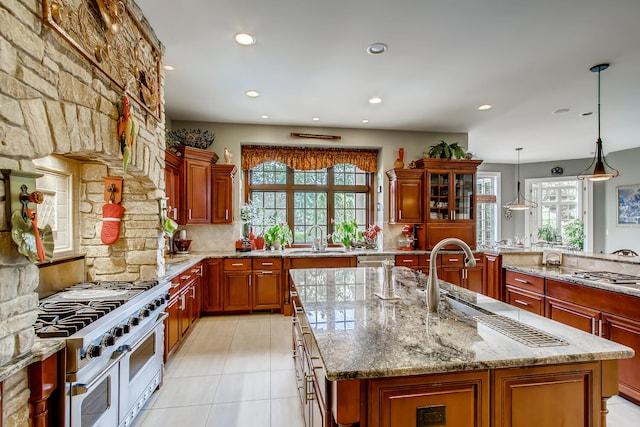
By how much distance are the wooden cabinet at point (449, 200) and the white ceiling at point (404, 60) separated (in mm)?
714

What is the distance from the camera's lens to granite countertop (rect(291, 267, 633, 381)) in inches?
41.4

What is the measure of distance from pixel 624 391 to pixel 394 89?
133 inches

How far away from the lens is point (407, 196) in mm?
4965

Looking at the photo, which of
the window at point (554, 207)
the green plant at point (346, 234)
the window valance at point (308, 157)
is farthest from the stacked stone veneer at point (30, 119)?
the window at point (554, 207)

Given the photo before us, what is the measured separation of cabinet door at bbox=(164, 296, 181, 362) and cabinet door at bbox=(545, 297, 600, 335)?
11.8 feet

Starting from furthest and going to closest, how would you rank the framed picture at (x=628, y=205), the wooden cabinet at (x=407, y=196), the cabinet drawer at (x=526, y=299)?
the framed picture at (x=628, y=205) → the wooden cabinet at (x=407, y=196) → the cabinet drawer at (x=526, y=299)

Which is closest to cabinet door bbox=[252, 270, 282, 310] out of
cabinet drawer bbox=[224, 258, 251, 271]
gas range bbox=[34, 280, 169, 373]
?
cabinet drawer bbox=[224, 258, 251, 271]

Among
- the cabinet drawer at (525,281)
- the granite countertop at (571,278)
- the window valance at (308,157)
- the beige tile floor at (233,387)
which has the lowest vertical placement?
the beige tile floor at (233,387)

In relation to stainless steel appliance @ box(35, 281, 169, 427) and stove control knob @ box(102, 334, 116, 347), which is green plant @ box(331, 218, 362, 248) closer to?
stainless steel appliance @ box(35, 281, 169, 427)

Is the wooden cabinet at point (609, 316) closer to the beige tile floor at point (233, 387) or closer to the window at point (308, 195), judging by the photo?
the beige tile floor at point (233, 387)

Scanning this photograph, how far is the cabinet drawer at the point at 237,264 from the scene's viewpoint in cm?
429

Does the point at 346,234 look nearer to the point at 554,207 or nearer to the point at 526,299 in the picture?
the point at 526,299

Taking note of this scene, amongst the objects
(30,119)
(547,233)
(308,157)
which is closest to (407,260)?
(308,157)

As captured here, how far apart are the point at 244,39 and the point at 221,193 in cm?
252
